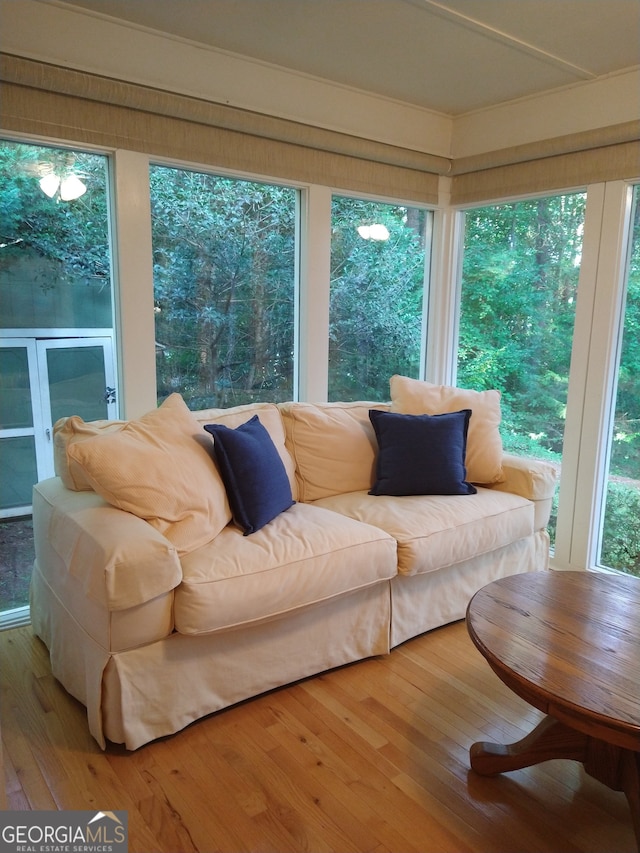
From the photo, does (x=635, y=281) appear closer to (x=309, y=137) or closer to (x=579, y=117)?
(x=579, y=117)

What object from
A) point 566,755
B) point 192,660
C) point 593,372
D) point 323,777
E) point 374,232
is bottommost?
point 323,777

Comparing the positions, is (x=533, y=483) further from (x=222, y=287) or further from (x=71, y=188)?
(x=71, y=188)

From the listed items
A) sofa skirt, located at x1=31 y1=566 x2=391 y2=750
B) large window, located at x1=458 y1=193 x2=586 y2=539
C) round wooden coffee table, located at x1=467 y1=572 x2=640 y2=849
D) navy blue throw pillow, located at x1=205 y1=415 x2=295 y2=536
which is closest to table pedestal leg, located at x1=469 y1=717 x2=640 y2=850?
round wooden coffee table, located at x1=467 y1=572 x2=640 y2=849

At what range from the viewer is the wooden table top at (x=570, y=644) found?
1436 mm

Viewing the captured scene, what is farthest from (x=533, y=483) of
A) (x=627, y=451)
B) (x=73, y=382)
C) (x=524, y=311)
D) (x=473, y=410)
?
(x=73, y=382)

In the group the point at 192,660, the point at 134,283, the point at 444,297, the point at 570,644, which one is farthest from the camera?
the point at 444,297

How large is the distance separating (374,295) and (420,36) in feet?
4.45

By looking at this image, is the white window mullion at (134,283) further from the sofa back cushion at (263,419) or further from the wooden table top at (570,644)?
the wooden table top at (570,644)

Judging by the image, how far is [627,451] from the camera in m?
3.12

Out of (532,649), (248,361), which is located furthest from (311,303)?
(532,649)

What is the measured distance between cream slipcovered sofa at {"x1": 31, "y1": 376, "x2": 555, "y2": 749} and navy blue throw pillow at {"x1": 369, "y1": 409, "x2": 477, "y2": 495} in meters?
0.01

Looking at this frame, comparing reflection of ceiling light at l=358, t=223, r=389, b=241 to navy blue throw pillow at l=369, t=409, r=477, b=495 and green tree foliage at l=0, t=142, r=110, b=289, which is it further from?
green tree foliage at l=0, t=142, r=110, b=289

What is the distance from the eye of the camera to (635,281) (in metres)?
3.04

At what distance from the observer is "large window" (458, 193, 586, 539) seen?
3.32 m
